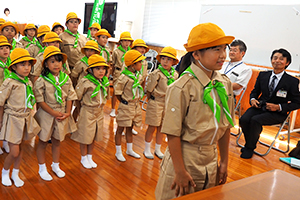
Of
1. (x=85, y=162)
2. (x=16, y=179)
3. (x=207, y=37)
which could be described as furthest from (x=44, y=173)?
(x=207, y=37)

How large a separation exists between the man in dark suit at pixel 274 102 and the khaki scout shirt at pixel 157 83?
52.9 inches

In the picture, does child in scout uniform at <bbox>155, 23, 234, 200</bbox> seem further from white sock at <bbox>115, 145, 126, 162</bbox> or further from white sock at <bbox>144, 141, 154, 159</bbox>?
white sock at <bbox>144, 141, 154, 159</bbox>

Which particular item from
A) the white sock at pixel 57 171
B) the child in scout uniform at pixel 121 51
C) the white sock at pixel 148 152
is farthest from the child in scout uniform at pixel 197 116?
the child in scout uniform at pixel 121 51

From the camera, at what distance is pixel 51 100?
2.49m

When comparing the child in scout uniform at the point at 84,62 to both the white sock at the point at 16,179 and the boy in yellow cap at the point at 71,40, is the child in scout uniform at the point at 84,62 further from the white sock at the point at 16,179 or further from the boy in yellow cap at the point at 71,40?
the white sock at the point at 16,179

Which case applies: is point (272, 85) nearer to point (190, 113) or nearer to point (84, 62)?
point (84, 62)

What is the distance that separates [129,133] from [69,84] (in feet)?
3.22

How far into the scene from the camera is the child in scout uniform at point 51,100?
2461mm

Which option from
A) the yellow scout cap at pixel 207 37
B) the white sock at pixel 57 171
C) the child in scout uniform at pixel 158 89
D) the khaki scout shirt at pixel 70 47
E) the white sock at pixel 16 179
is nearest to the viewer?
the yellow scout cap at pixel 207 37

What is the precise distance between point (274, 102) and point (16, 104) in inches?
124

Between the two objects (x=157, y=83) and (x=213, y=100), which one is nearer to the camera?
(x=213, y=100)

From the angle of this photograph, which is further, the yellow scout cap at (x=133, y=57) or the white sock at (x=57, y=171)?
the yellow scout cap at (x=133, y=57)

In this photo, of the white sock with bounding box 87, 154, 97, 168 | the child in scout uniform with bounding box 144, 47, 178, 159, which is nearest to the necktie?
the child in scout uniform with bounding box 144, 47, 178, 159

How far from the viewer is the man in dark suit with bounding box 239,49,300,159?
3666 millimetres
